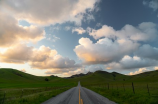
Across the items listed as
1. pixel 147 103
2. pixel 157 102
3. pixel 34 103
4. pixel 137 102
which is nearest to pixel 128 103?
pixel 137 102

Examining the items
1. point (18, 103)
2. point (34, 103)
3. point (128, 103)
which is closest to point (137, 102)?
point (128, 103)

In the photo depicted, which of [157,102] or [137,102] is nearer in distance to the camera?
[157,102]

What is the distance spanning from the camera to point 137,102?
12.6 meters

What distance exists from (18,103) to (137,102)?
13481 millimetres

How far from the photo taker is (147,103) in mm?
11352

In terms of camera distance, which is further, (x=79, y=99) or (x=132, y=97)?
(x=132, y=97)

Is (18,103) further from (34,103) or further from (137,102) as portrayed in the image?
(137,102)

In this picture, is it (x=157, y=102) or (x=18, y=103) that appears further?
(x=18, y=103)

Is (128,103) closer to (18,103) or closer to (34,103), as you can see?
(34,103)

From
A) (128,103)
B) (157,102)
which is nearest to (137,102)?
(128,103)

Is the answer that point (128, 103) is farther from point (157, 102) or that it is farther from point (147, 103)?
point (157, 102)

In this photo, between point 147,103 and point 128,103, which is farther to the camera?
point 128,103

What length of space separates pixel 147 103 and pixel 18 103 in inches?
547

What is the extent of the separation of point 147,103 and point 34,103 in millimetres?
12257
